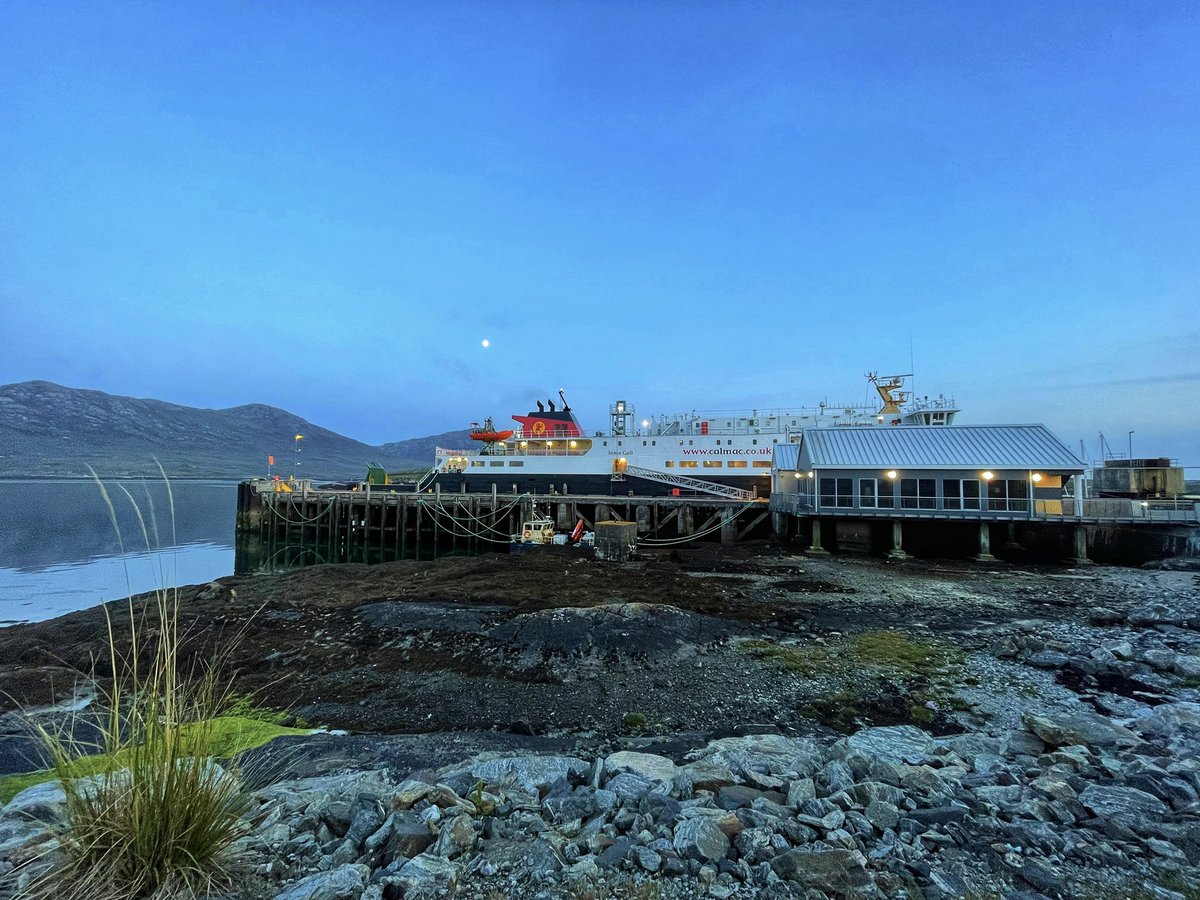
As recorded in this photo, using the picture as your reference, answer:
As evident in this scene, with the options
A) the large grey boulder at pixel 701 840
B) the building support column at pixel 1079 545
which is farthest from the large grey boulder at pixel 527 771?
the building support column at pixel 1079 545

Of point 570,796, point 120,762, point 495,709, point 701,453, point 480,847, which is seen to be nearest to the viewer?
point 120,762

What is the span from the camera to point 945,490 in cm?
2375

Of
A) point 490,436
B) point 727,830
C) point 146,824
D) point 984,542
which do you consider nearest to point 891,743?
point 727,830

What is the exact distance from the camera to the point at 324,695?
32.2 ft

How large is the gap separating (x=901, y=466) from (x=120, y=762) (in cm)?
2675

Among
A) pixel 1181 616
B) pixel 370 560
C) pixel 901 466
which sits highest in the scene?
pixel 901 466

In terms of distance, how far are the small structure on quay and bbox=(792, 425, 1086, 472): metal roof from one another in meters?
0.04

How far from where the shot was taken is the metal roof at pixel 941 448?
23.0 metres

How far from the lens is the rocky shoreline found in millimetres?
3764

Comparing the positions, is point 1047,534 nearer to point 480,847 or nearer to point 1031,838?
point 1031,838

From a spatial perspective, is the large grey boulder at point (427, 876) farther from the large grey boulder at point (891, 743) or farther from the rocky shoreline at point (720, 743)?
the large grey boulder at point (891, 743)

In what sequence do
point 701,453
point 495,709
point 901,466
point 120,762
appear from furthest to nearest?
point 701,453 < point 901,466 < point 495,709 < point 120,762

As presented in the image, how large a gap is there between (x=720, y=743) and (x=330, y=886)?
504cm

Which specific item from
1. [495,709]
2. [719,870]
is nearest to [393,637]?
[495,709]
